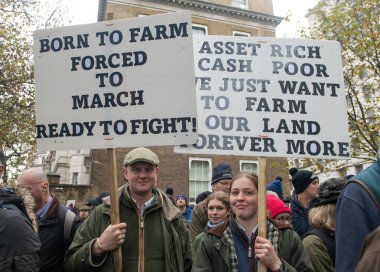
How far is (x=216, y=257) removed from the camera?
3.31 metres

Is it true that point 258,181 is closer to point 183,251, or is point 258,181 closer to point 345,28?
point 183,251

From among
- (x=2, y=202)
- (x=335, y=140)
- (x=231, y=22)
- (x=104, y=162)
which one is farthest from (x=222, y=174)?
(x=231, y=22)

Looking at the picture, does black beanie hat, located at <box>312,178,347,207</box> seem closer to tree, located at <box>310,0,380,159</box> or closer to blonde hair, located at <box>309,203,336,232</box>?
blonde hair, located at <box>309,203,336,232</box>

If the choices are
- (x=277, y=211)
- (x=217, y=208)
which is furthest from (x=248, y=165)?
(x=277, y=211)

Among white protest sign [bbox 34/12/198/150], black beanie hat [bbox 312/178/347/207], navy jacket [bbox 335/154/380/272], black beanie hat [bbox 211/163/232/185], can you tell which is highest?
white protest sign [bbox 34/12/198/150]

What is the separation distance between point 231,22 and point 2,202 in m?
24.6

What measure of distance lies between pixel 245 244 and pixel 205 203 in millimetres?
2089

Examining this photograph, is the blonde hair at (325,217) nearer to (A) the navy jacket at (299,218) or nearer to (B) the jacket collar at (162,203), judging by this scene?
(B) the jacket collar at (162,203)

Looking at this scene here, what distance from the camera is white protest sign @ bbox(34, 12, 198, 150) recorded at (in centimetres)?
357

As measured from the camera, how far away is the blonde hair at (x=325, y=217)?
372 centimetres

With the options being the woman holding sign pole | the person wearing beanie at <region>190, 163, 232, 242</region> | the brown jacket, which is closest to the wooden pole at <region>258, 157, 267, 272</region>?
the woman holding sign pole

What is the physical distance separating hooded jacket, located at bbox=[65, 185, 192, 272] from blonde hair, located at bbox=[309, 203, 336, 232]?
44.7 inches

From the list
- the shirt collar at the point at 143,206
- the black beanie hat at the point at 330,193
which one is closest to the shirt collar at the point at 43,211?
the shirt collar at the point at 143,206

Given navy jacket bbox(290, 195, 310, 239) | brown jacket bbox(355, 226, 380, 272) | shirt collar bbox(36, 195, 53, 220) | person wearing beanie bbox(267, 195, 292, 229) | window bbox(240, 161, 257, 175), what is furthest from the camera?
window bbox(240, 161, 257, 175)
